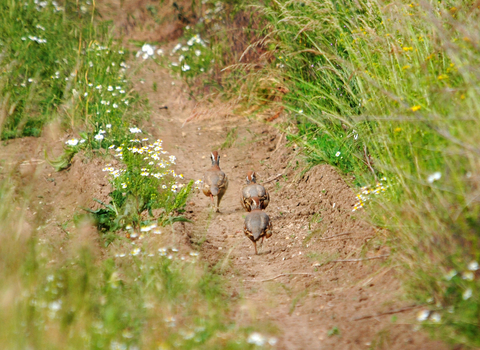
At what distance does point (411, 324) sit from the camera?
380 cm

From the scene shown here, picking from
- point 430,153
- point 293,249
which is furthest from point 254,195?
point 430,153

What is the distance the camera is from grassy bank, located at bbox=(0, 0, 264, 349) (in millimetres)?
3645

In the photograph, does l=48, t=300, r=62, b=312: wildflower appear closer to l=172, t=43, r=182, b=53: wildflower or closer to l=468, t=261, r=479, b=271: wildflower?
l=468, t=261, r=479, b=271: wildflower

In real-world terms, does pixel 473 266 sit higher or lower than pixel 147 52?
lower

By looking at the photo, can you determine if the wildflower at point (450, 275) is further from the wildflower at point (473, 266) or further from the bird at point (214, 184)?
the bird at point (214, 184)

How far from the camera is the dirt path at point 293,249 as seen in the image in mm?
4039

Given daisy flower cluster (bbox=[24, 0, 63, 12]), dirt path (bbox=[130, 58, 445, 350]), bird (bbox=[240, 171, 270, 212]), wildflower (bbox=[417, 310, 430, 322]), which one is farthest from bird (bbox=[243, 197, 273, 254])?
daisy flower cluster (bbox=[24, 0, 63, 12])

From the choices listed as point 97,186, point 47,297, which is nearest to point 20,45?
point 97,186

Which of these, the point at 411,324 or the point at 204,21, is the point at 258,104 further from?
the point at 411,324

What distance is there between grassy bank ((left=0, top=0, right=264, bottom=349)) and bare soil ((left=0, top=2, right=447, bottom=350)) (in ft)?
0.84

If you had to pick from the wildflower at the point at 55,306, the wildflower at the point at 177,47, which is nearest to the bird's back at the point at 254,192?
the wildflower at the point at 55,306

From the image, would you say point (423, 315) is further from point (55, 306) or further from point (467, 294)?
point (55, 306)

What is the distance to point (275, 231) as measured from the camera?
667 centimetres

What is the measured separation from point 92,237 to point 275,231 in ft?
7.41
